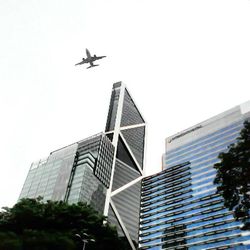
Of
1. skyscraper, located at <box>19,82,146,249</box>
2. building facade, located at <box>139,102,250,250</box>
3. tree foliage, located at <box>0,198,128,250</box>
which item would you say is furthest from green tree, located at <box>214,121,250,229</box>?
skyscraper, located at <box>19,82,146,249</box>

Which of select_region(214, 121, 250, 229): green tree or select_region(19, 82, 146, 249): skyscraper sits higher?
select_region(19, 82, 146, 249): skyscraper

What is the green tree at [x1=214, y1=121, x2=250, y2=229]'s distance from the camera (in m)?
18.3

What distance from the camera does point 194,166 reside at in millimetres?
116688

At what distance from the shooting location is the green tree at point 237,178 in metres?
18.3

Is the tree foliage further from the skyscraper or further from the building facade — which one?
the skyscraper

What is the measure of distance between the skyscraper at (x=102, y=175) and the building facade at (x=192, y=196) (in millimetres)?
18856

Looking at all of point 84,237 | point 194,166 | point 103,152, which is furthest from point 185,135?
point 84,237

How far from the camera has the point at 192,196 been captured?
357 feet

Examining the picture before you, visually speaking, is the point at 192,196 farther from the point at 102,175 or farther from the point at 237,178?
the point at 237,178

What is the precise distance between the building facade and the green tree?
7557 centimetres

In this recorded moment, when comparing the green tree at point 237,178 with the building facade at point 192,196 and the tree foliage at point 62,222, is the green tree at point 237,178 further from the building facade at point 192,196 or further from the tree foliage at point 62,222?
the building facade at point 192,196

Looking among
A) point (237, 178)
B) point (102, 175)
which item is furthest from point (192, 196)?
point (237, 178)

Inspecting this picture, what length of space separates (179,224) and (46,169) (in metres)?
60.9

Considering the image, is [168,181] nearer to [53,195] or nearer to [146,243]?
[146,243]
